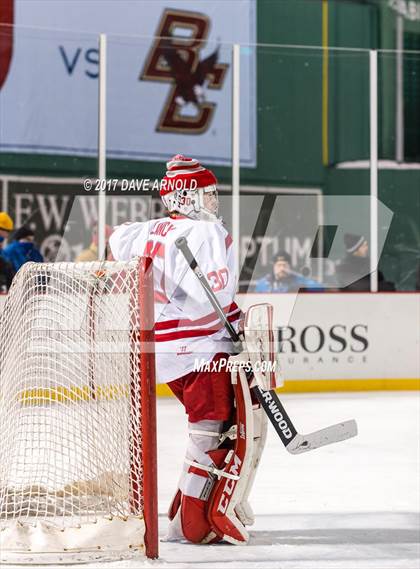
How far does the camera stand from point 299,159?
902 centimetres

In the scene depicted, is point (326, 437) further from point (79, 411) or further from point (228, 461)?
point (79, 411)

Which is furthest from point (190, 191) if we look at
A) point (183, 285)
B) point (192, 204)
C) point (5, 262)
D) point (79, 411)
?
point (5, 262)

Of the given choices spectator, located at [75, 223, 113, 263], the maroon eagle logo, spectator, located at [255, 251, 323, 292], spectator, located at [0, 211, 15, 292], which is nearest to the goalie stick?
Answer: spectator, located at [0, 211, 15, 292]

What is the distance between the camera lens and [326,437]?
3340 mm

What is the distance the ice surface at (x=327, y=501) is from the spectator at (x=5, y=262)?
Result: 1239 mm

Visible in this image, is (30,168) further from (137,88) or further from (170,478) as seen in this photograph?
(170,478)

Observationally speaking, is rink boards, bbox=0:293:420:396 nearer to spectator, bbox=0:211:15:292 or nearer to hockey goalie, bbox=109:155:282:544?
spectator, bbox=0:211:15:292

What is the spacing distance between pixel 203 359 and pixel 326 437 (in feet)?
1.26

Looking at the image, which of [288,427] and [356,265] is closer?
[288,427]

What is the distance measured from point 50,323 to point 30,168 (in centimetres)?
500

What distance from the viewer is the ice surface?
3170 mm

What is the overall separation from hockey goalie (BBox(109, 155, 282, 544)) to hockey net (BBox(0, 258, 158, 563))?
12 centimetres

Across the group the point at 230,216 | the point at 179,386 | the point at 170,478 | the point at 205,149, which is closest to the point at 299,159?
the point at 205,149

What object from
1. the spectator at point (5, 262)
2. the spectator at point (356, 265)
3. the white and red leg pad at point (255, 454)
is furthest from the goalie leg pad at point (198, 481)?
the spectator at point (356, 265)
